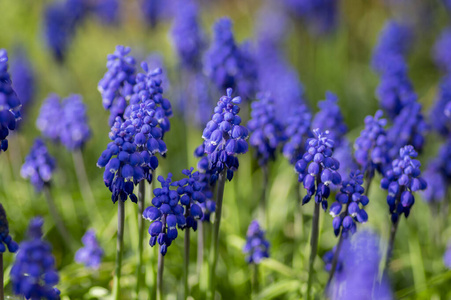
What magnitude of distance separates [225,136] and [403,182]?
1691 mm

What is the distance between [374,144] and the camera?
17.3ft

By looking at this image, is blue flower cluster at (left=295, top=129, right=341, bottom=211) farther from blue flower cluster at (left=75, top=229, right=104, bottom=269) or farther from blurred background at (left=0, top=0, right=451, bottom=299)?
blue flower cluster at (left=75, top=229, right=104, bottom=269)

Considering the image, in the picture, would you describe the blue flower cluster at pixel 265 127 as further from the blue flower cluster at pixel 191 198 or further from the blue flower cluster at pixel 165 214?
the blue flower cluster at pixel 165 214

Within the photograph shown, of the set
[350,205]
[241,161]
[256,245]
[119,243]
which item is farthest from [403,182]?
[241,161]

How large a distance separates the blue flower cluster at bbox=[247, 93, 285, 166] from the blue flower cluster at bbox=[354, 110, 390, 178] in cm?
94

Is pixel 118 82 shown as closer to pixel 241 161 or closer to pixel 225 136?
pixel 225 136

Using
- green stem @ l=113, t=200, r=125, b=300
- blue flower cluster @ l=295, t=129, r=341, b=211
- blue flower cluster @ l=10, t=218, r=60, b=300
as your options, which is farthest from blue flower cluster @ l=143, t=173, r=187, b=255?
blue flower cluster @ l=295, t=129, r=341, b=211

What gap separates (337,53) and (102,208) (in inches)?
251

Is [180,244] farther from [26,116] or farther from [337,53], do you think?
[337,53]

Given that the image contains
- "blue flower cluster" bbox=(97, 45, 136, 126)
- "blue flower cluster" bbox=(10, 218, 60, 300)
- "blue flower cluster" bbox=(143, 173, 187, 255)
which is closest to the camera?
"blue flower cluster" bbox=(10, 218, 60, 300)

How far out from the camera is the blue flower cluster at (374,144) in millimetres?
5172

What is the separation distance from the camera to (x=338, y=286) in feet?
16.7

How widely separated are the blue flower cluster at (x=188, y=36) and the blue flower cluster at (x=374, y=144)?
3508 mm

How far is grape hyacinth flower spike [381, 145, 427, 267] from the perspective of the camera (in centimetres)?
465
